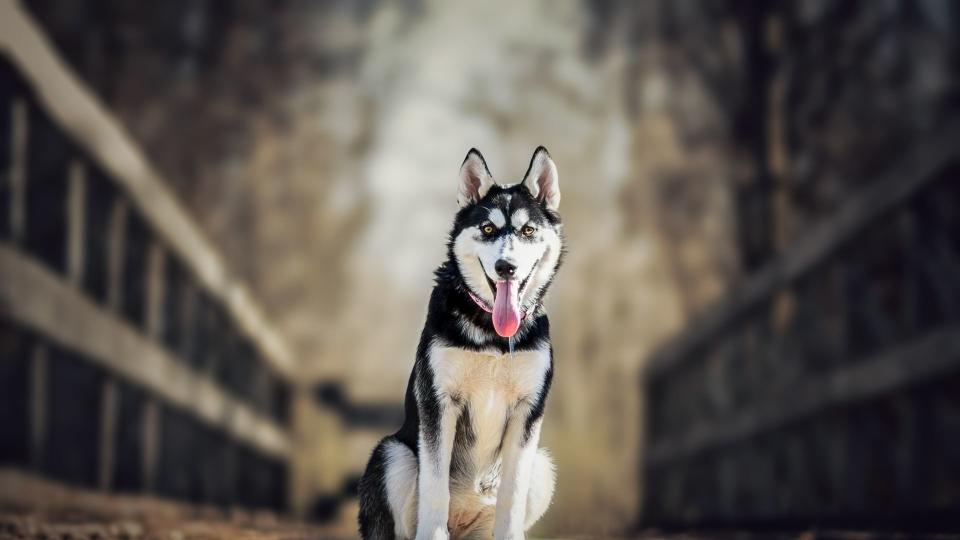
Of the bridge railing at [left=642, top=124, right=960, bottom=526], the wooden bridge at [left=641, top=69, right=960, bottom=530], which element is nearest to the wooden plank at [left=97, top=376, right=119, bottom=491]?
the wooden bridge at [left=641, top=69, right=960, bottom=530]

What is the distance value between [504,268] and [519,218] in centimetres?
20

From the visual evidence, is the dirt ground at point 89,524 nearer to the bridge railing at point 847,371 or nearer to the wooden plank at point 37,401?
the wooden plank at point 37,401

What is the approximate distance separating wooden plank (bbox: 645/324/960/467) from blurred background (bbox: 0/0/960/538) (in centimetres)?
3

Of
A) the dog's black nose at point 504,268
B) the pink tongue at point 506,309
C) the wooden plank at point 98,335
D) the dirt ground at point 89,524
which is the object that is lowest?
the dirt ground at point 89,524

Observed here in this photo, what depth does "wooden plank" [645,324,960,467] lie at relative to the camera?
20.3 feet

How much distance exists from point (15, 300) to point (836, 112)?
7.96m

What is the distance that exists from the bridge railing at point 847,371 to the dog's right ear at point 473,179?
3.47m

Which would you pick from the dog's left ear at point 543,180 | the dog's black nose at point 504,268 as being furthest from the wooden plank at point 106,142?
the dog's black nose at point 504,268

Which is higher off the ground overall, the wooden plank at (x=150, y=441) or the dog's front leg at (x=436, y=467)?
the wooden plank at (x=150, y=441)

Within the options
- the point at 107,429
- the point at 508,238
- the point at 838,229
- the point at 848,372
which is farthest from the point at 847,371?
the point at 508,238

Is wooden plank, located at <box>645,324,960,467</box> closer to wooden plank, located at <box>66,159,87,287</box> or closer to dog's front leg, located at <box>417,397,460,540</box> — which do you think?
dog's front leg, located at <box>417,397,460,540</box>

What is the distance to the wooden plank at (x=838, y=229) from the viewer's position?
20.9ft

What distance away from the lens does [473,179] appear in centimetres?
331

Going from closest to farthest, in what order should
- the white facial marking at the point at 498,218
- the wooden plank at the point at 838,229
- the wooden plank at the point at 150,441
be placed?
the white facial marking at the point at 498,218, the wooden plank at the point at 838,229, the wooden plank at the point at 150,441
